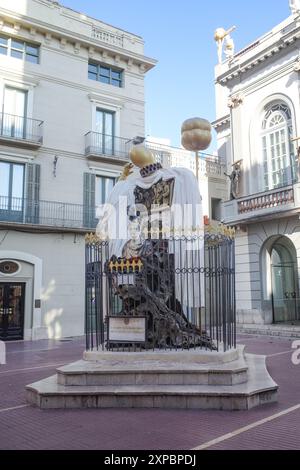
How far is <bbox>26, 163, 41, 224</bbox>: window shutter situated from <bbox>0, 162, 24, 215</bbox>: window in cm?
29

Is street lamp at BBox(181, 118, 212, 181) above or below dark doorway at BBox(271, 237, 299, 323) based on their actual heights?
above

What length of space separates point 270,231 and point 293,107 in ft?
17.7

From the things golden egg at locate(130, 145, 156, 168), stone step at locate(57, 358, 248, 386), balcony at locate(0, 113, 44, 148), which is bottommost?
stone step at locate(57, 358, 248, 386)

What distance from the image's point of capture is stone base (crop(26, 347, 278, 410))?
596cm

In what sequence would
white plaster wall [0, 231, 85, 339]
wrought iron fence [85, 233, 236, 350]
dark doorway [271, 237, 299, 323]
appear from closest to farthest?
wrought iron fence [85, 233, 236, 350] < white plaster wall [0, 231, 85, 339] < dark doorway [271, 237, 299, 323]

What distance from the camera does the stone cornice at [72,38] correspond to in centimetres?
1939

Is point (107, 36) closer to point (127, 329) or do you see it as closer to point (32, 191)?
point (32, 191)

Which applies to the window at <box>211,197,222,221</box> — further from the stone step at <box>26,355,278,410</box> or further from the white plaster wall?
the stone step at <box>26,355,278,410</box>

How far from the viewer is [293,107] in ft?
61.5

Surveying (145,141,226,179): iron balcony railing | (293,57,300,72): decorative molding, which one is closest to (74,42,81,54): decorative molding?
(145,141,226,179): iron balcony railing

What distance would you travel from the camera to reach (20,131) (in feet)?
63.2

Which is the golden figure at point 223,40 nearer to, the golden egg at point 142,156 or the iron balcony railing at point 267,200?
the iron balcony railing at point 267,200

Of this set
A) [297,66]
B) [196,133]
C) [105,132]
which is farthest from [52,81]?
[196,133]

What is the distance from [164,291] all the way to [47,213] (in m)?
12.4
